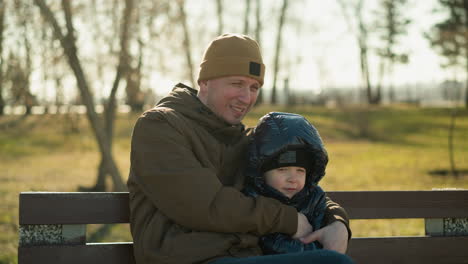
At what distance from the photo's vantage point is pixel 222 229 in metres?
2.89

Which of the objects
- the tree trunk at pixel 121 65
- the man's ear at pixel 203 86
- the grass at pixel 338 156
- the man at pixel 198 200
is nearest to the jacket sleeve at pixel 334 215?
the man at pixel 198 200

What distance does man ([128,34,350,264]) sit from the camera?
2859mm

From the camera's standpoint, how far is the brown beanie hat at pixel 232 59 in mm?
3385

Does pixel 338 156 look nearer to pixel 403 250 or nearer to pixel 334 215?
pixel 403 250

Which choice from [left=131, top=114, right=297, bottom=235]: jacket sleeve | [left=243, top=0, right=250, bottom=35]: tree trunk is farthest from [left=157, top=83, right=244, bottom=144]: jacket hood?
[left=243, top=0, right=250, bottom=35]: tree trunk

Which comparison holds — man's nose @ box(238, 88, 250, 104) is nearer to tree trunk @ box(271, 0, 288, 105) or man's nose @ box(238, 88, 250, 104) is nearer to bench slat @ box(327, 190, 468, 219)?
bench slat @ box(327, 190, 468, 219)

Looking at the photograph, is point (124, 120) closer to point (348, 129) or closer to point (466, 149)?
point (348, 129)

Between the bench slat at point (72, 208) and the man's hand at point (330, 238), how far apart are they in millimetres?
1049

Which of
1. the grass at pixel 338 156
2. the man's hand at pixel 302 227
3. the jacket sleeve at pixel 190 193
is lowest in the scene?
the grass at pixel 338 156

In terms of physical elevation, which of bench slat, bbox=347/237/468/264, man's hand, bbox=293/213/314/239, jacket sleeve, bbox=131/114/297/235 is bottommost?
bench slat, bbox=347/237/468/264

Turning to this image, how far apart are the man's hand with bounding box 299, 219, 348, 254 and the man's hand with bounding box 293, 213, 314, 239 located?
0.08ft

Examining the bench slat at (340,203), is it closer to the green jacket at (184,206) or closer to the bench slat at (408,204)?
the bench slat at (408,204)

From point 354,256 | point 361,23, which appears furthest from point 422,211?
point 361,23

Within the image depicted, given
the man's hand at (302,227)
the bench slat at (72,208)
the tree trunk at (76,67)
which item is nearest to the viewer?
the man's hand at (302,227)
